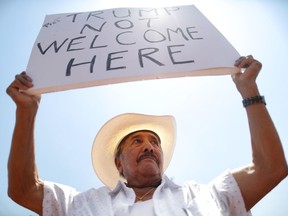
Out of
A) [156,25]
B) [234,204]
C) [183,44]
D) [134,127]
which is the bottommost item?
[234,204]

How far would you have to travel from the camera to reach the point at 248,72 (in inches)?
91.8

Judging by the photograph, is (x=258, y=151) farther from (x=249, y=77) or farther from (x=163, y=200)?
(x=163, y=200)

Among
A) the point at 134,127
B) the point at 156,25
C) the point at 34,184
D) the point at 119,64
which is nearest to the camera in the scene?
the point at 119,64

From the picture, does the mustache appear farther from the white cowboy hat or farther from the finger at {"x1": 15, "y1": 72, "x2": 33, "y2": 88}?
the finger at {"x1": 15, "y1": 72, "x2": 33, "y2": 88}

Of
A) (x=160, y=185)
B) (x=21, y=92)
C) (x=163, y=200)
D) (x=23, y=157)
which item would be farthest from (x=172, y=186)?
(x=21, y=92)

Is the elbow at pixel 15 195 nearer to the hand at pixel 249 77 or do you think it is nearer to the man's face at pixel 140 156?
the man's face at pixel 140 156

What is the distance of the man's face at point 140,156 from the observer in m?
2.89

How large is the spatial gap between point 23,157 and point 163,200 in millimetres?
912

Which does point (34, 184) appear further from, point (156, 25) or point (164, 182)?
point (156, 25)

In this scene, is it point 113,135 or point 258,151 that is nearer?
point 258,151

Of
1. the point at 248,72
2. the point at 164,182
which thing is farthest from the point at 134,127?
the point at 248,72

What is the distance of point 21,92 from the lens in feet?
7.55

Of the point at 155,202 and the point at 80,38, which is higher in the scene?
the point at 80,38

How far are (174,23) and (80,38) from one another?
646 mm
